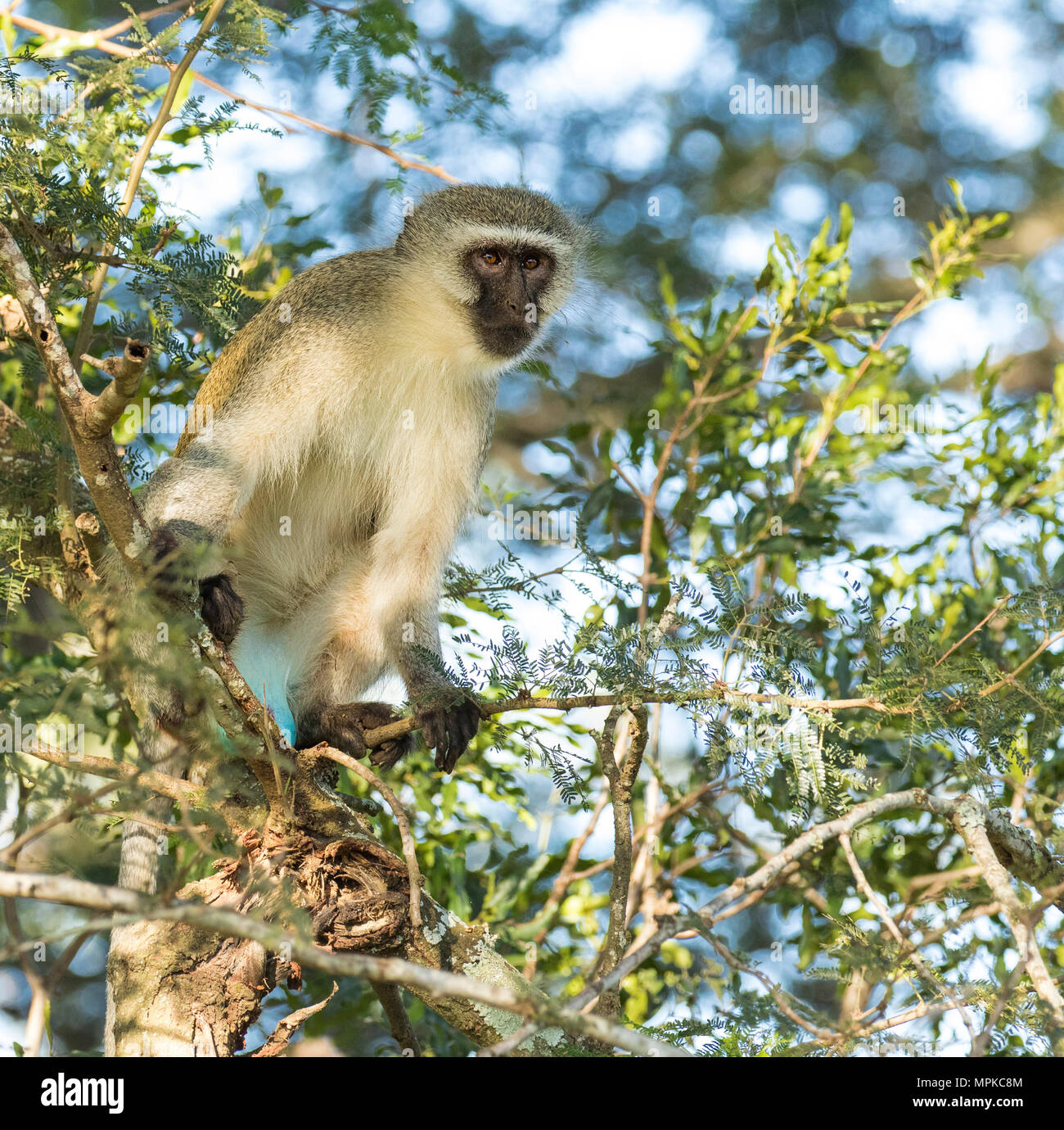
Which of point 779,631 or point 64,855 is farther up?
point 779,631

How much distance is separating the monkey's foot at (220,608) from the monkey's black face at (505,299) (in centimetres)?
146

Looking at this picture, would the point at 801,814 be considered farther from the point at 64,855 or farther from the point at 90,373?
the point at 90,373

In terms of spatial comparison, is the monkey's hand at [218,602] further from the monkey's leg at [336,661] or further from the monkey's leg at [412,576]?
the monkey's leg at [412,576]

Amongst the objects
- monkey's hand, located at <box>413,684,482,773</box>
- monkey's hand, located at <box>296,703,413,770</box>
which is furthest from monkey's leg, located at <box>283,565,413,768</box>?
monkey's hand, located at <box>413,684,482,773</box>

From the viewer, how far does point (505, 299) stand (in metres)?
4.31

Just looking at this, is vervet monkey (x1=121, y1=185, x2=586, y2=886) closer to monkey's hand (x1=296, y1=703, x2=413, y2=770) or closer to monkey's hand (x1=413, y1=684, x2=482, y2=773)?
monkey's hand (x1=296, y1=703, x2=413, y2=770)

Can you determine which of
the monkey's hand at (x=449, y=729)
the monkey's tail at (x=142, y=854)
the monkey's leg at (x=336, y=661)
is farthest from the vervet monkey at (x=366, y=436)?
the monkey's tail at (x=142, y=854)

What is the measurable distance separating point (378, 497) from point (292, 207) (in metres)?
1.31

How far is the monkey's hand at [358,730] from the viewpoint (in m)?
3.84
